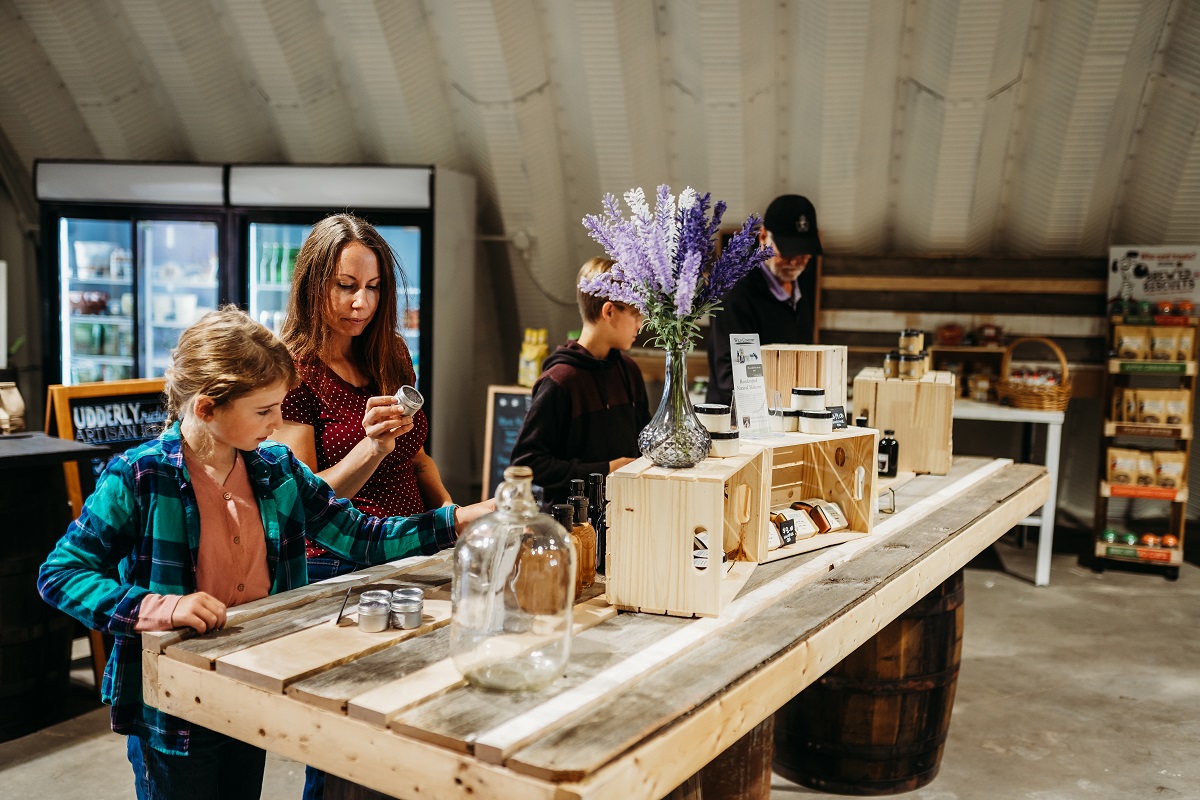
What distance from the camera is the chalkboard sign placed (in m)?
6.24

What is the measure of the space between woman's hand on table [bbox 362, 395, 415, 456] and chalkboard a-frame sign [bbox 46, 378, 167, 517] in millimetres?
2013

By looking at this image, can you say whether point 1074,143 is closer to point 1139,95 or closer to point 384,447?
point 1139,95

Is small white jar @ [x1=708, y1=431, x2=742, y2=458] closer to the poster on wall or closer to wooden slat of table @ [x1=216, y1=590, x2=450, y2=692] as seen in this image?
wooden slat of table @ [x1=216, y1=590, x2=450, y2=692]

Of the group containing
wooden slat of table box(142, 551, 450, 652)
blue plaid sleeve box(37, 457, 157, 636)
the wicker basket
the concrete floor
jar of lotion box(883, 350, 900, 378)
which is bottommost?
the concrete floor

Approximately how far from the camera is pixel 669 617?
1.94 m


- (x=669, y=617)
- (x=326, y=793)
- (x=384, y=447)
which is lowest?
(x=326, y=793)

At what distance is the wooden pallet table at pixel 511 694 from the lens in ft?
4.54

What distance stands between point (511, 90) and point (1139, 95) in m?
3.32

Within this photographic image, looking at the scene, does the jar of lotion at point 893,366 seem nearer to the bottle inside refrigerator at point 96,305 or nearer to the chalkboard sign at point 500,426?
the chalkboard sign at point 500,426

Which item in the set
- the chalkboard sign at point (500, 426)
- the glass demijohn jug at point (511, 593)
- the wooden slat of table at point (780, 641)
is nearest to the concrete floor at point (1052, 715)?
the wooden slat of table at point (780, 641)

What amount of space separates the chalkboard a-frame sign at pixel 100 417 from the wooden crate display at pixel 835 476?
2.41 metres

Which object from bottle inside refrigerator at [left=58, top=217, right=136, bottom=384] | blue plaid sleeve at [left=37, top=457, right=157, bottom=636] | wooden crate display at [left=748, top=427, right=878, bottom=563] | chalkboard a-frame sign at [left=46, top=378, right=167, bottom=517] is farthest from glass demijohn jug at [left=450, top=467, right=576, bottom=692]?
bottle inside refrigerator at [left=58, top=217, right=136, bottom=384]

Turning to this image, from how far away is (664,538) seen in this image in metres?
1.94

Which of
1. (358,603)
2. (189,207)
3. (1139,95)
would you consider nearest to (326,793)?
(358,603)
